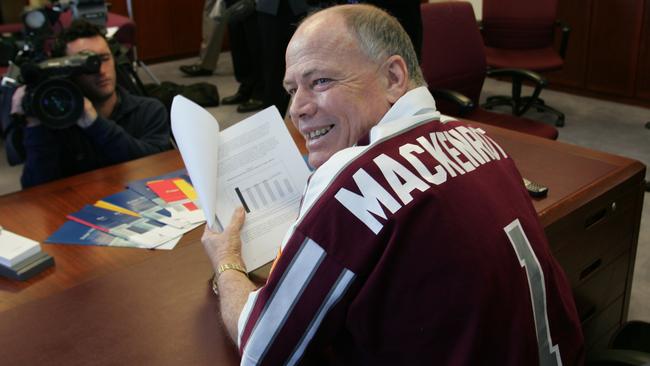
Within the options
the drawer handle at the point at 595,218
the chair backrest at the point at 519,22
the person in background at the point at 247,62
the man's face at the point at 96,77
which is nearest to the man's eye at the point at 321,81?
the drawer handle at the point at 595,218

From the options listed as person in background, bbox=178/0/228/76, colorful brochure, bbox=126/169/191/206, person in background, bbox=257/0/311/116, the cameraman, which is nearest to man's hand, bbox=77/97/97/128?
the cameraman

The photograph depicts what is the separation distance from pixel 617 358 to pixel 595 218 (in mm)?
535

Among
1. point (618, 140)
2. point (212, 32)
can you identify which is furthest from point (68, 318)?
point (212, 32)

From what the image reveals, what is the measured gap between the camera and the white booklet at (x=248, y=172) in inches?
51.3

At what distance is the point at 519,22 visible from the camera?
4277 millimetres

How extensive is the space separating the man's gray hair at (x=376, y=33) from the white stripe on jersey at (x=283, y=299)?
1.20 ft

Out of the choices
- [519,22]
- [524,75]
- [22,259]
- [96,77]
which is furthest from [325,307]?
[519,22]

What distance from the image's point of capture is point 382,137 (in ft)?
3.18

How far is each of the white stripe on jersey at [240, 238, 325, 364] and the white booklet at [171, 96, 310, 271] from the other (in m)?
0.35

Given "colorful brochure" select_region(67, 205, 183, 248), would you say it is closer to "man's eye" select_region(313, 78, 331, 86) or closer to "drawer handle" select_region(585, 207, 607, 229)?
"man's eye" select_region(313, 78, 331, 86)

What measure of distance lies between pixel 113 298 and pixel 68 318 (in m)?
0.09

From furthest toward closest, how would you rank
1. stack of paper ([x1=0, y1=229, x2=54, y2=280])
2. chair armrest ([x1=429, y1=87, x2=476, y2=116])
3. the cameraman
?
chair armrest ([x1=429, y1=87, x2=476, y2=116]), the cameraman, stack of paper ([x1=0, y1=229, x2=54, y2=280])

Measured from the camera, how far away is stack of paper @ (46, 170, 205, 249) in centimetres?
148

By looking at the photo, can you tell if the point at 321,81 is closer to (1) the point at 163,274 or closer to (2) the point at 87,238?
(1) the point at 163,274
